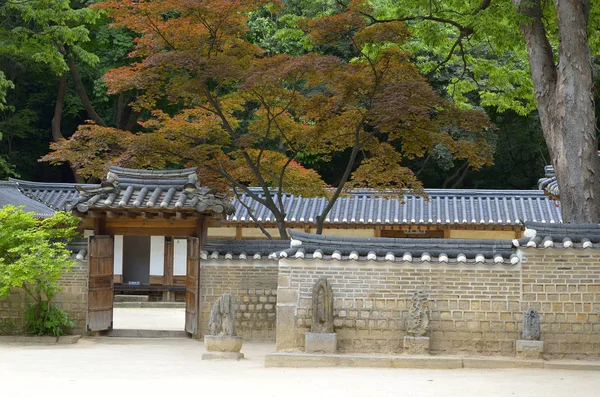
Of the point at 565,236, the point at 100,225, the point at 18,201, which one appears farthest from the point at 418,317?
the point at 18,201

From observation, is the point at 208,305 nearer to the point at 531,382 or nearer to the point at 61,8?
the point at 531,382

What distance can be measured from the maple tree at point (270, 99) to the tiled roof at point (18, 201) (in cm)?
631

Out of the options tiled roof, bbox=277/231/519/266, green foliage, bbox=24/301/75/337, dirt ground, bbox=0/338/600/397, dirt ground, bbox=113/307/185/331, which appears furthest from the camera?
dirt ground, bbox=113/307/185/331

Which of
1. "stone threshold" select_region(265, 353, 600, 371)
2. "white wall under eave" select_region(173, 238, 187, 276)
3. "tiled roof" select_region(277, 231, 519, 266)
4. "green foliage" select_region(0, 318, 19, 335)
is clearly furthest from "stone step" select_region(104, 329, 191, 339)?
"white wall under eave" select_region(173, 238, 187, 276)

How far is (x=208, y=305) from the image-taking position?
17344 mm

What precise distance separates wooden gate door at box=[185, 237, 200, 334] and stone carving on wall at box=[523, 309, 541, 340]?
22.5 ft

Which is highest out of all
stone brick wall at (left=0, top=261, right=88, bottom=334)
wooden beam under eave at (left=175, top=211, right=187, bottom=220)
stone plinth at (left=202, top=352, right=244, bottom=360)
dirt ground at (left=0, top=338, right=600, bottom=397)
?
wooden beam under eave at (left=175, top=211, right=187, bottom=220)

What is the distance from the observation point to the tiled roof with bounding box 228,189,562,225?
84.5ft

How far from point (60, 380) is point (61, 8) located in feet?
54.2

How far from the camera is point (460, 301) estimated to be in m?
13.5

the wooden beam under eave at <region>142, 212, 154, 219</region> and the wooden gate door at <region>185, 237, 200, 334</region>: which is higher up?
the wooden beam under eave at <region>142, 212, 154, 219</region>

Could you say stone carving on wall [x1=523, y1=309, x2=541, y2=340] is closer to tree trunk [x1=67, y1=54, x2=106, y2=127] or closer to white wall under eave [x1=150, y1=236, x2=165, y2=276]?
white wall under eave [x1=150, y1=236, x2=165, y2=276]

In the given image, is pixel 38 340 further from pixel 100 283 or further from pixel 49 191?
pixel 49 191

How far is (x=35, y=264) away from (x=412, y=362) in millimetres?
7235
